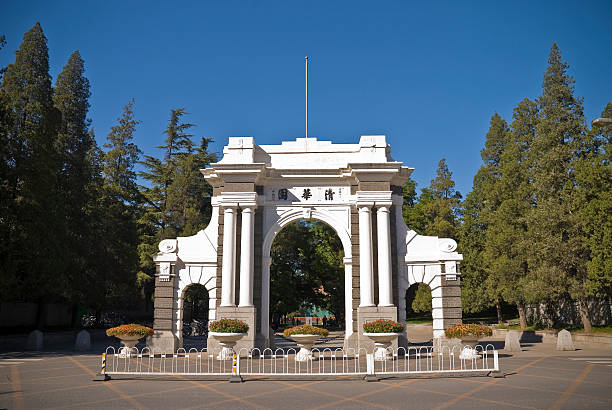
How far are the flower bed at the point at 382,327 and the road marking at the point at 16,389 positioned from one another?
9552 millimetres

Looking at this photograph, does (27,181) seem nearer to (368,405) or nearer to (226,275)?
(226,275)

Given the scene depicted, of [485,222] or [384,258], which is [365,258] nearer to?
[384,258]

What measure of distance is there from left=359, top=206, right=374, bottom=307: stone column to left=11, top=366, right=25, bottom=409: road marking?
34.6 feet

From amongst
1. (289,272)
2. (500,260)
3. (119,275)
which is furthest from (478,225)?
(119,275)

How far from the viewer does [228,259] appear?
17.7 meters

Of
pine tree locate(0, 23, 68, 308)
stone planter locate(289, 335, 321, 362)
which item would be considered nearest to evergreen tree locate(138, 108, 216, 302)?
pine tree locate(0, 23, 68, 308)

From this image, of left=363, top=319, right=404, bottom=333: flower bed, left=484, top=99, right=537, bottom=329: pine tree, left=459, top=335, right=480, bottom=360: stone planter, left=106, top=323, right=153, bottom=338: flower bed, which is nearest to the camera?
left=459, top=335, right=480, bottom=360: stone planter

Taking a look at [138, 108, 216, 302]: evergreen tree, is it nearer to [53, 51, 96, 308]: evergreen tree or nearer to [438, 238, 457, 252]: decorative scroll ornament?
[53, 51, 96, 308]: evergreen tree

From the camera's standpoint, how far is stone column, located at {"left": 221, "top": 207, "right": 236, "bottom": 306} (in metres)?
17.4

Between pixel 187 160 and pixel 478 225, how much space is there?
21.5 m

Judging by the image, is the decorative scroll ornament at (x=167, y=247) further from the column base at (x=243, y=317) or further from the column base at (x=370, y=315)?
the column base at (x=370, y=315)

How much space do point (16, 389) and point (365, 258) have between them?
37.0ft

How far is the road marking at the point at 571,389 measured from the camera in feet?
26.6

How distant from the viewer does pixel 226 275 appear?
17.5m
